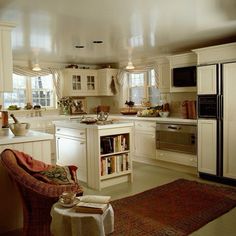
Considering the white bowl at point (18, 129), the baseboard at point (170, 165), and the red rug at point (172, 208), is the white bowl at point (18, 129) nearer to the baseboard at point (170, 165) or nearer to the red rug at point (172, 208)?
the red rug at point (172, 208)

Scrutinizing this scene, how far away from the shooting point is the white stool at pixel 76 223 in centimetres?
205

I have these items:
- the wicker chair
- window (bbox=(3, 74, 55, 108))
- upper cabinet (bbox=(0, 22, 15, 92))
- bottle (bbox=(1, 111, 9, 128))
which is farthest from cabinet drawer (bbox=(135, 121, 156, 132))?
the wicker chair

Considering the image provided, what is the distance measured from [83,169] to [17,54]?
9.44 feet

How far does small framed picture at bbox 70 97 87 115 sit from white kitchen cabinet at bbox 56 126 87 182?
2116 mm

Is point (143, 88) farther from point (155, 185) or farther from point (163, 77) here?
point (155, 185)

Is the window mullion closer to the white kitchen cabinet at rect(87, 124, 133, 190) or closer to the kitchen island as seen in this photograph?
the kitchen island

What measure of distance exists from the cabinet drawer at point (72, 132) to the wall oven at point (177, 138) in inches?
70.0

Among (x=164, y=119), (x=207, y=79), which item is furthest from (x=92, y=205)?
(x=164, y=119)

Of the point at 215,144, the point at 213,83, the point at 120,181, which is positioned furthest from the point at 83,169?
the point at 213,83

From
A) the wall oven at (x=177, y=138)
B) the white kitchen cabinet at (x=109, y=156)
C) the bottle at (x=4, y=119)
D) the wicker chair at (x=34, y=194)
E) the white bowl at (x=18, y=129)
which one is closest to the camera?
the wicker chair at (x=34, y=194)

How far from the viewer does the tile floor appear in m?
3.04

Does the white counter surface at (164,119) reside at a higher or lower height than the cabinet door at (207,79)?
lower

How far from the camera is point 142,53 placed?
614 cm

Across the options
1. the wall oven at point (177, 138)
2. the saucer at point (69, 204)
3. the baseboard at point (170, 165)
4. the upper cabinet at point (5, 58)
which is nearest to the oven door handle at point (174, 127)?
the wall oven at point (177, 138)
